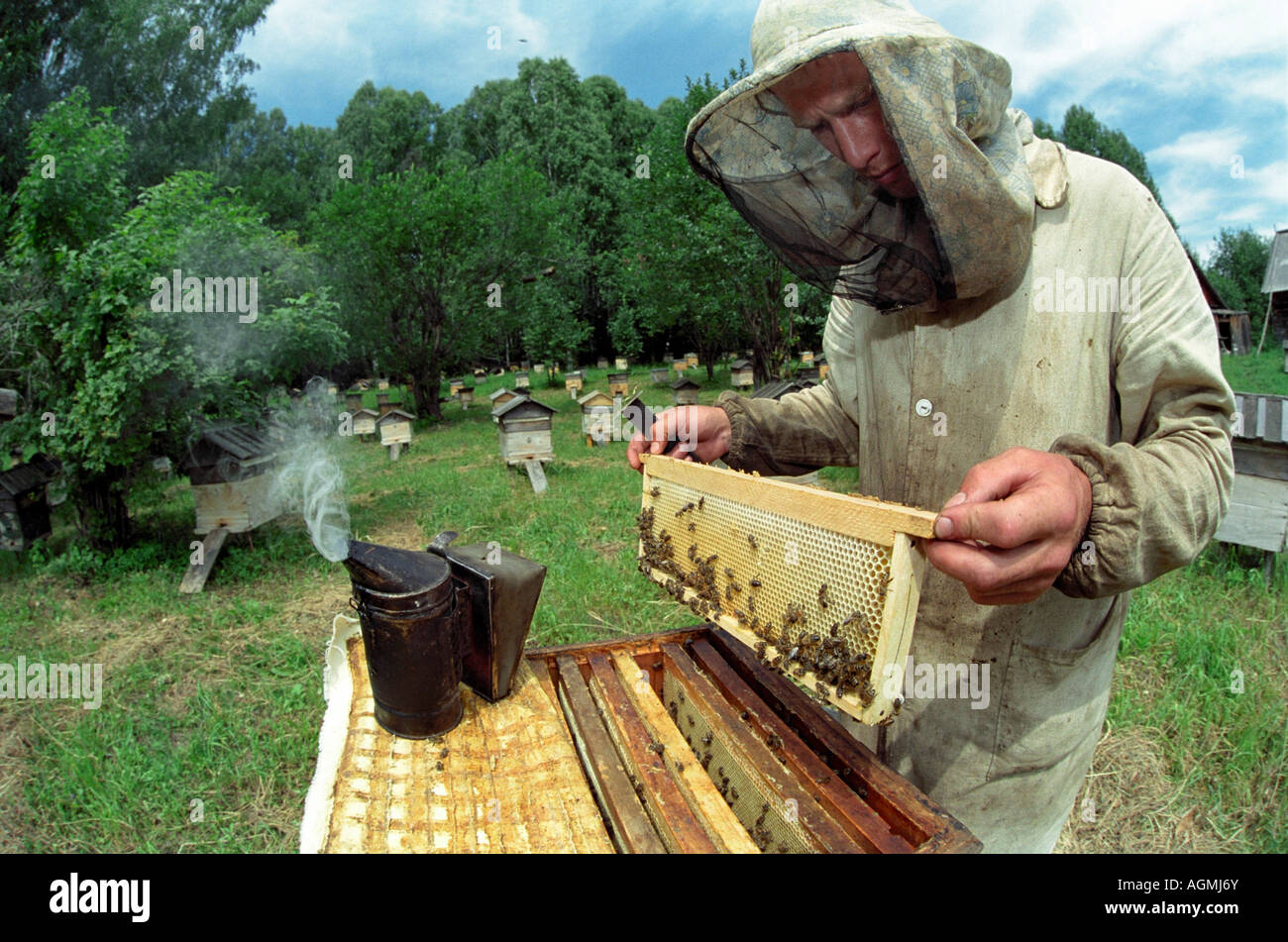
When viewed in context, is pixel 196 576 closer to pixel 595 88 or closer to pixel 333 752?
pixel 333 752

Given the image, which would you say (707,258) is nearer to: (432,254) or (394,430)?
(432,254)

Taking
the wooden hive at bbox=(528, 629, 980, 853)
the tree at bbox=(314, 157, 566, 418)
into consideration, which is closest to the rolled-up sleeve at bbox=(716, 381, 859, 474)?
the wooden hive at bbox=(528, 629, 980, 853)

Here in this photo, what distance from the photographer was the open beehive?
1490mm

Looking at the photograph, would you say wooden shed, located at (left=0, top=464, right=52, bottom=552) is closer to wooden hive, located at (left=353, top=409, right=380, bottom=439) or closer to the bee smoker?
the bee smoker

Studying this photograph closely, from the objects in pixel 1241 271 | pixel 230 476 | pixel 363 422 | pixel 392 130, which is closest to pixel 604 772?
pixel 230 476

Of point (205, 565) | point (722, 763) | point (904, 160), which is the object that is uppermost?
point (904, 160)

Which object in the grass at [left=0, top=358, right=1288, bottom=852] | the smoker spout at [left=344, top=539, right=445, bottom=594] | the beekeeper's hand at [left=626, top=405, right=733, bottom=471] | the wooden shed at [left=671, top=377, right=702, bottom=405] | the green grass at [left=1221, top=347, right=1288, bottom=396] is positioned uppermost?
the green grass at [left=1221, top=347, right=1288, bottom=396]

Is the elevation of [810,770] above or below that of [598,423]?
below

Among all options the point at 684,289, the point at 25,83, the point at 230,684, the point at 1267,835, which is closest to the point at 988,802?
the point at 1267,835

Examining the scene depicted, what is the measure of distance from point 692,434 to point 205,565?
6.50 m

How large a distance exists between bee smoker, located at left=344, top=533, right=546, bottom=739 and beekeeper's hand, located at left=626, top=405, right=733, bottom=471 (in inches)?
27.7

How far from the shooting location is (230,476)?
272 inches

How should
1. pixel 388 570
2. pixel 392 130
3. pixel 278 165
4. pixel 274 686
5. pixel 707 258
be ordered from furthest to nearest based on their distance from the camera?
pixel 392 130 < pixel 278 165 < pixel 707 258 < pixel 274 686 < pixel 388 570
